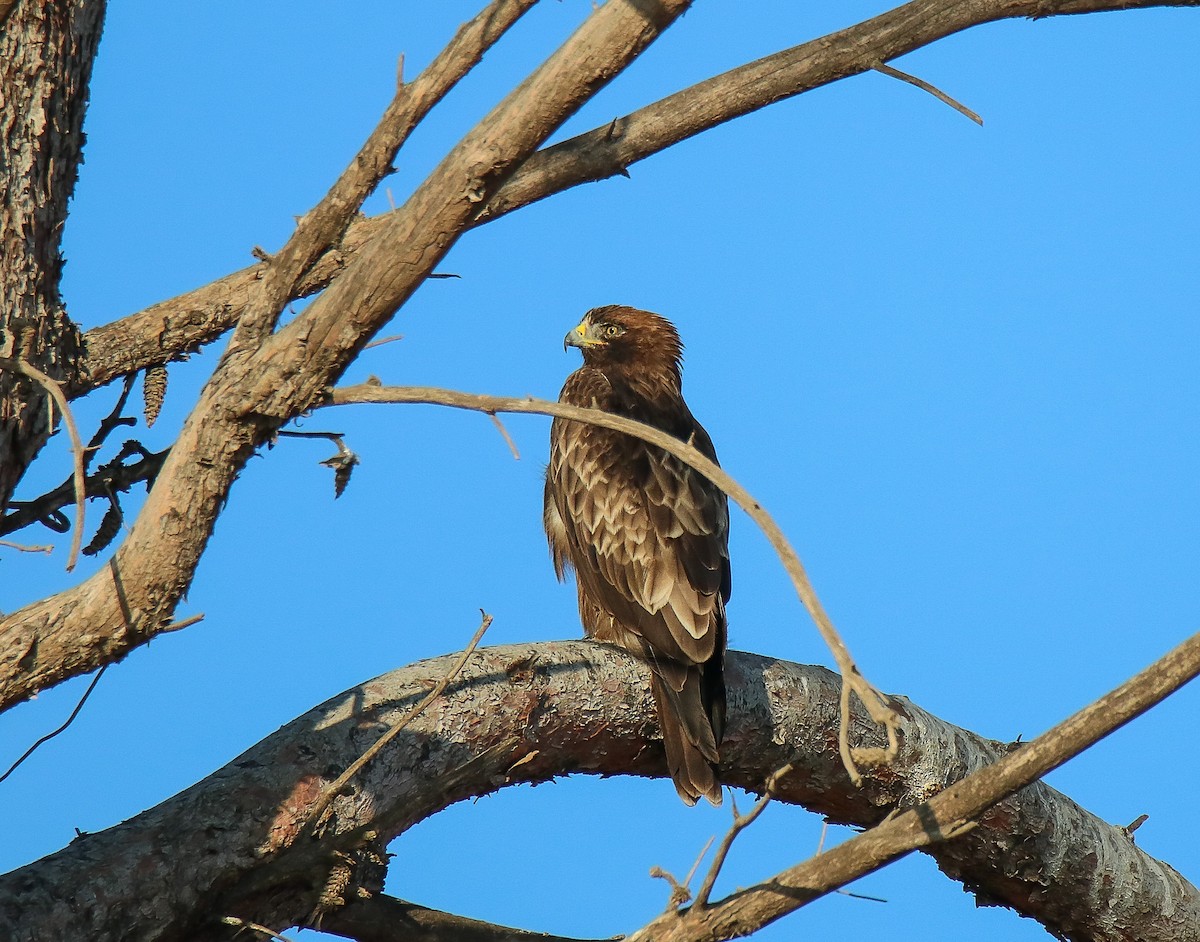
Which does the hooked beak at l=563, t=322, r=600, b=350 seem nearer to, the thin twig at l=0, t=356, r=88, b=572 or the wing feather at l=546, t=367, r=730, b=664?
the wing feather at l=546, t=367, r=730, b=664

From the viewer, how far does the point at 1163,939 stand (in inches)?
210

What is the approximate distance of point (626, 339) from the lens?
7199 mm

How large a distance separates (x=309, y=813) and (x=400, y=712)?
0.43 metres

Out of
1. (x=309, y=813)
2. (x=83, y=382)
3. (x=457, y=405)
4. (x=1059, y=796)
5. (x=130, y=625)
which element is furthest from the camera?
(x=1059, y=796)

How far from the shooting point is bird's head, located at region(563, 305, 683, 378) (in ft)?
23.3

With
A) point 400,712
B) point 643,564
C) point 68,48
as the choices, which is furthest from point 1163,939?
point 68,48

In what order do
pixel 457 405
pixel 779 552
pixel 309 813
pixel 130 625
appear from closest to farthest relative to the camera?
pixel 779 552, pixel 457 405, pixel 130 625, pixel 309 813

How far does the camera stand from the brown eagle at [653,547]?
477 cm

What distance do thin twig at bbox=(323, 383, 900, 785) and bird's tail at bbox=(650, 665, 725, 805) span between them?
2186 millimetres

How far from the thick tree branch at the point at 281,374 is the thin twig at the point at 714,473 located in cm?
14

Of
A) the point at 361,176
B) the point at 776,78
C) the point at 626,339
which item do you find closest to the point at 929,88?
the point at 776,78

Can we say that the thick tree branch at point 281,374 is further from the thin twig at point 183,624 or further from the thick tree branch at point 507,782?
the thick tree branch at point 507,782

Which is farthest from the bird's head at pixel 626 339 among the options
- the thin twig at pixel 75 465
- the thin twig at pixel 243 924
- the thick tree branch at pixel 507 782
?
the thin twig at pixel 75 465

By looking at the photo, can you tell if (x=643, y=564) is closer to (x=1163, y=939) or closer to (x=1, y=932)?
(x=1163, y=939)
